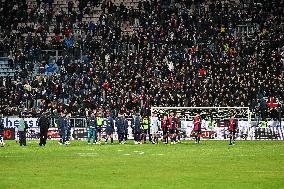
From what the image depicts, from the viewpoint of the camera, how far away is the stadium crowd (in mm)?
58312

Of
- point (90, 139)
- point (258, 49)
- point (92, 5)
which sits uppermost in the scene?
point (92, 5)

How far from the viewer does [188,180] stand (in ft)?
73.8

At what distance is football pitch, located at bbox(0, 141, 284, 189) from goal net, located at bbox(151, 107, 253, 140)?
17.7 m

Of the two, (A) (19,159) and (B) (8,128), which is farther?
(B) (8,128)

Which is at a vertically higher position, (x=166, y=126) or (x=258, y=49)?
(x=258, y=49)

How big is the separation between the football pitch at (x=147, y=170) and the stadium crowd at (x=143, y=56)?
22184mm

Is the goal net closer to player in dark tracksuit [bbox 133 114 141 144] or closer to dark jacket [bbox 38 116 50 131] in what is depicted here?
player in dark tracksuit [bbox 133 114 141 144]

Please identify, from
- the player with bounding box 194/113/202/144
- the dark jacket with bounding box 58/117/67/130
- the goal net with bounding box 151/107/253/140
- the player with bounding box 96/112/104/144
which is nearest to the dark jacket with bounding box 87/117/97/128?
the player with bounding box 96/112/104/144

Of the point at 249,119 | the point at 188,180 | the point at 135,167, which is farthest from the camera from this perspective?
the point at 249,119

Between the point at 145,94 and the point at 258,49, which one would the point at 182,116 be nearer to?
the point at 145,94

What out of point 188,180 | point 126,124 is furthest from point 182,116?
point 188,180

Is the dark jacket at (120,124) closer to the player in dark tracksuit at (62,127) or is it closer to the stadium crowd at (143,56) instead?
the player in dark tracksuit at (62,127)

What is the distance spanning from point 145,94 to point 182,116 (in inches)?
175

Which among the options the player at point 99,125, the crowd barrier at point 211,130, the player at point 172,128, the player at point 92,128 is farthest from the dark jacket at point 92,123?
the crowd barrier at point 211,130
